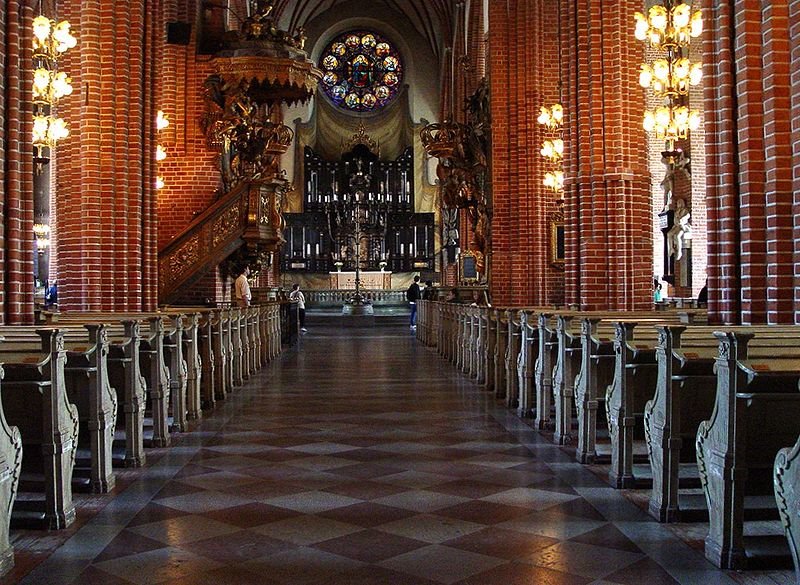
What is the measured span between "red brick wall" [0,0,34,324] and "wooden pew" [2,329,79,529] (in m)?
3.46

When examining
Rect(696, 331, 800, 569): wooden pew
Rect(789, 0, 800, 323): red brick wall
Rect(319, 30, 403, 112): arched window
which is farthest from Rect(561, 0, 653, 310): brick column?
Rect(319, 30, 403, 112): arched window

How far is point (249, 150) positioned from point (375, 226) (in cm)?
1953

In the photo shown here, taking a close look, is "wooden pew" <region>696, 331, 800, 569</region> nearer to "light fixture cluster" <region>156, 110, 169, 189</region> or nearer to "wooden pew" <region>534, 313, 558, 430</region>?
"wooden pew" <region>534, 313, 558, 430</region>

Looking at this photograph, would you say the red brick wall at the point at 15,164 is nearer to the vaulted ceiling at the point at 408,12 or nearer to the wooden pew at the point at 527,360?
the wooden pew at the point at 527,360

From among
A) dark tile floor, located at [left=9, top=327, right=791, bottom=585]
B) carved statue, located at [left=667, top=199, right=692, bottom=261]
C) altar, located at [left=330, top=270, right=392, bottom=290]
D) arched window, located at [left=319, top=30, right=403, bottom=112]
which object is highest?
arched window, located at [left=319, top=30, right=403, bottom=112]

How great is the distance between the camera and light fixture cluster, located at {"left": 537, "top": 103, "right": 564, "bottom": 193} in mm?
15688

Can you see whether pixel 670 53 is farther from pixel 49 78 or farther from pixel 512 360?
pixel 49 78

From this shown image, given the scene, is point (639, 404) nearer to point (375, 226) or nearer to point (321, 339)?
point (321, 339)

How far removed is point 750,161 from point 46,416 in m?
6.27

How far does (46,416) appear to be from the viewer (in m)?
4.97

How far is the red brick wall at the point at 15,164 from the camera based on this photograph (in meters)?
8.31

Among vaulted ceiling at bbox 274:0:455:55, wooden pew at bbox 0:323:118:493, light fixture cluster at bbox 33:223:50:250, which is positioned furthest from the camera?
vaulted ceiling at bbox 274:0:455:55

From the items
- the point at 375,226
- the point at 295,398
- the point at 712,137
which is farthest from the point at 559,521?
the point at 375,226

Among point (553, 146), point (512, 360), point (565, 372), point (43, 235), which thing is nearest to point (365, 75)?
point (43, 235)
